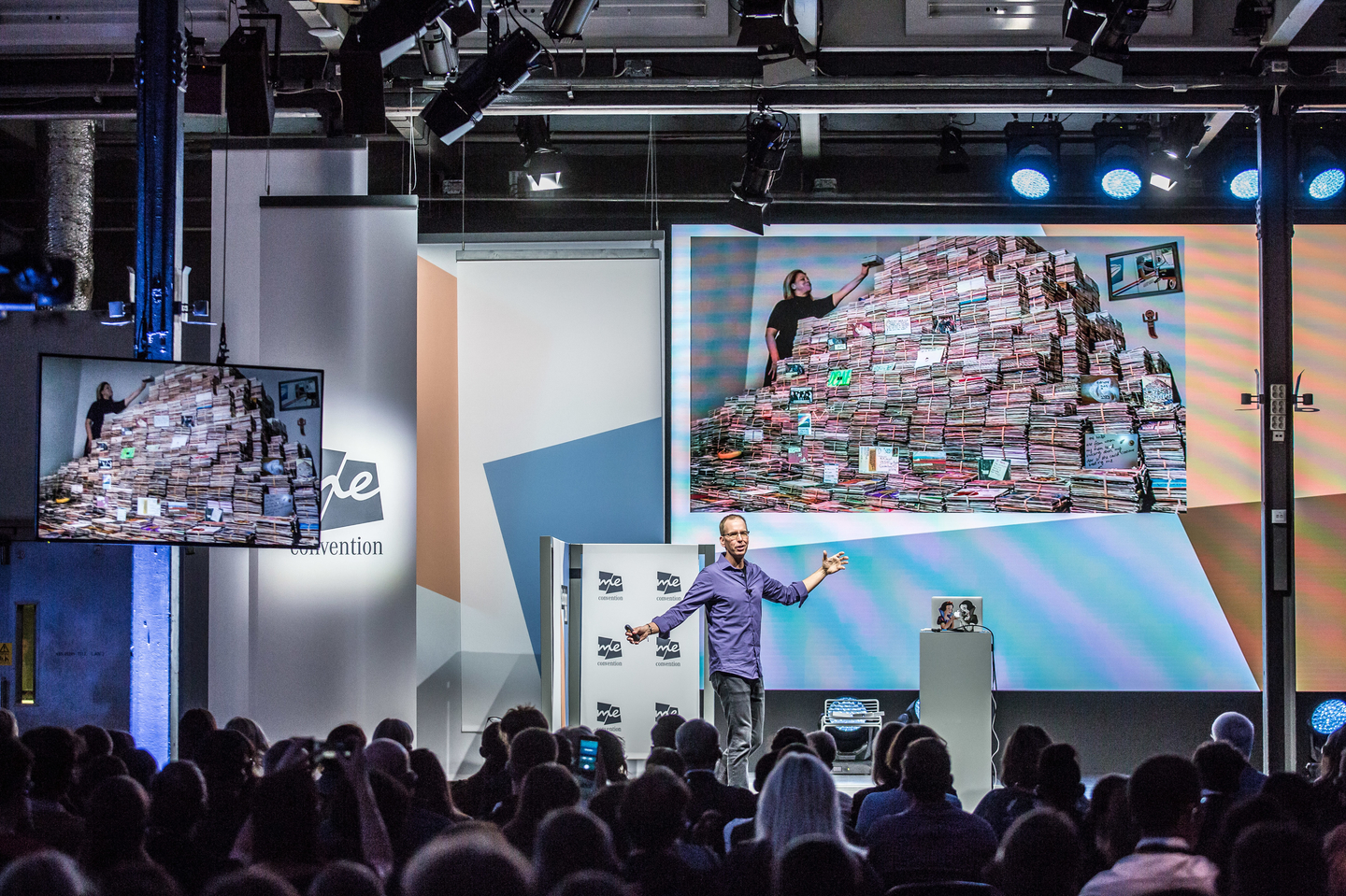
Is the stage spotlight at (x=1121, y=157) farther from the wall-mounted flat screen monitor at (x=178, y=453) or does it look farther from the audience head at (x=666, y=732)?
the wall-mounted flat screen monitor at (x=178, y=453)

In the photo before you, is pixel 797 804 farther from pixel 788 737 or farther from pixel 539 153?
pixel 539 153

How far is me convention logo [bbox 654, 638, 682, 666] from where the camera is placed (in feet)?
24.6

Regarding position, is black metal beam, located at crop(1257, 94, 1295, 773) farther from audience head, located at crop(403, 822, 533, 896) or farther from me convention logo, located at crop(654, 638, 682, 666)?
audience head, located at crop(403, 822, 533, 896)

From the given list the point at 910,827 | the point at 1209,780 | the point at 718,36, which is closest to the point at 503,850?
the point at 910,827

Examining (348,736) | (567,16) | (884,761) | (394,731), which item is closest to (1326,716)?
(884,761)

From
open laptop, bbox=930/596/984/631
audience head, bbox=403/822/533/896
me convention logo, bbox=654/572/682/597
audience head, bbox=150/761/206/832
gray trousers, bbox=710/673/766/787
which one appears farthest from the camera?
me convention logo, bbox=654/572/682/597

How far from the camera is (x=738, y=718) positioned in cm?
660

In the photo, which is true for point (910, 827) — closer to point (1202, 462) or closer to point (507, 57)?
point (507, 57)

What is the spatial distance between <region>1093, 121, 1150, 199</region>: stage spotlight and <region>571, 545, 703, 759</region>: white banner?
378 centimetres

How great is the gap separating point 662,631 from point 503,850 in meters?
4.61

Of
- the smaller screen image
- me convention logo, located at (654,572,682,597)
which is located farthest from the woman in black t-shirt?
the smaller screen image

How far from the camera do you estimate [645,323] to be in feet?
26.8

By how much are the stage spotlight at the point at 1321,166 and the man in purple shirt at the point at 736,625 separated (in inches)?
159

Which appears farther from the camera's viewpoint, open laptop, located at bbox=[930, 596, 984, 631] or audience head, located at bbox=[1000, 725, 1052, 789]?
open laptop, located at bbox=[930, 596, 984, 631]
